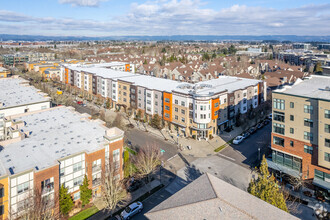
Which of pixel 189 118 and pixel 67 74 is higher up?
pixel 67 74

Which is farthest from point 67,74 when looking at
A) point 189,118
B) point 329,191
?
point 329,191

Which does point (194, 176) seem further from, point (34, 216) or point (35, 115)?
point (35, 115)

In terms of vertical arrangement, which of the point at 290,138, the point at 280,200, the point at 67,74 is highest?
the point at 67,74

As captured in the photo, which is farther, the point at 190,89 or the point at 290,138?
the point at 190,89

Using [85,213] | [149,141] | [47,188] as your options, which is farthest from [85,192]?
[149,141]

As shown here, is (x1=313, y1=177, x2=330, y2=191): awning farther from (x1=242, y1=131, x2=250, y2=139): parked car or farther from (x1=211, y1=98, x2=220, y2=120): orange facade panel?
(x1=211, y1=98, x2=220, y2=120): orange facade panel

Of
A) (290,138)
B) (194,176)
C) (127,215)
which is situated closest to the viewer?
(127,215)

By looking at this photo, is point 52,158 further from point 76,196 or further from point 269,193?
point 269,193
